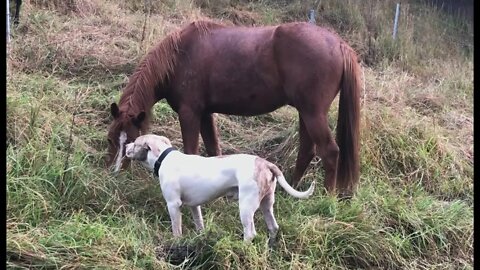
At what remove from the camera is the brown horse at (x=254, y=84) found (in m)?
4.13

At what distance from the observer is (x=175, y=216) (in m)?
3.60

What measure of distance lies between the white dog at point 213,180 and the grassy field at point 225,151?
0.56 ft

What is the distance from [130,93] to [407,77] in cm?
343

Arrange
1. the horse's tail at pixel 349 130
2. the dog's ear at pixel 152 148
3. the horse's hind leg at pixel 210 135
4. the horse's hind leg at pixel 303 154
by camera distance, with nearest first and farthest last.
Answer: the dog's ear at pixel 152 148, the horse's tail at pixel 349 130, the horse's hind leg at pixel 303 154, the horse's hind leg at pixel 210 135

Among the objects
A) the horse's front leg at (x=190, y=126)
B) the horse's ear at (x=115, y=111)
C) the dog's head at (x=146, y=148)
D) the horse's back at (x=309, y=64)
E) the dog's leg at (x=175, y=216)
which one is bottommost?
the dog's leg at (x=175, y=216)

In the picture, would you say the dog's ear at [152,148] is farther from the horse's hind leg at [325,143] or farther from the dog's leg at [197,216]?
the horse's hind leg at [325,143]

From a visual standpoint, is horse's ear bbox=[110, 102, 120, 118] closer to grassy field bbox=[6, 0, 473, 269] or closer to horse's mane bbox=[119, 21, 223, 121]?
horse's mane bbox=[119, 21, 223, 121]

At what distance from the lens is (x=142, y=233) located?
356 centimetres

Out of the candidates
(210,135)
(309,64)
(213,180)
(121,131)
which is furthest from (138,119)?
(309,64)

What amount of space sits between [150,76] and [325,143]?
4.29 ft

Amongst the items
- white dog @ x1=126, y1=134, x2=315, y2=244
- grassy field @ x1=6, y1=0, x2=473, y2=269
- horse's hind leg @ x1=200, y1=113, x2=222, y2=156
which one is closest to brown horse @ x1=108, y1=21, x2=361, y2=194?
horse's hind leg @ x1=200, y1=113, x2=222, y2=156

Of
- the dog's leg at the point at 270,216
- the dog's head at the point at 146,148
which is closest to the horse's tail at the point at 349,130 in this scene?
the dog's leg at the point at 270,216

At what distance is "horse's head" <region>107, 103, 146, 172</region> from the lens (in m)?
4.10
